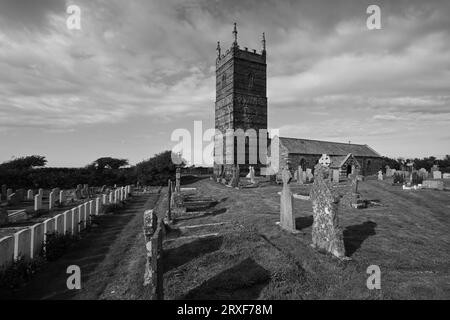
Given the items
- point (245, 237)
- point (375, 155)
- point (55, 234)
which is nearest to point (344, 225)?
point (245, 237)

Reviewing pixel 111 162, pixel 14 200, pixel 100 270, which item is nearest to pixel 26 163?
pixel 111 162

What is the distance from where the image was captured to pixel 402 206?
48.4 feet

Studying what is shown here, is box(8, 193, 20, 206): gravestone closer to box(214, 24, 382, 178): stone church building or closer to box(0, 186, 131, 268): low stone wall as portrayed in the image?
box(0, 186, 131, 268): low stone wall

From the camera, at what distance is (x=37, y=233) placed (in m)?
8.23

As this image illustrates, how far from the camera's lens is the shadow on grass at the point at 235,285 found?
536 cm

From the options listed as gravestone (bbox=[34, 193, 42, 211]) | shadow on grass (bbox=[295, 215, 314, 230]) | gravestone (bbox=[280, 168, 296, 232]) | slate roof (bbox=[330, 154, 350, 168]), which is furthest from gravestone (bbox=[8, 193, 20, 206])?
slate roof (bbox=[330, 154, 350, 168])

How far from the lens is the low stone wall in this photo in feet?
22.5

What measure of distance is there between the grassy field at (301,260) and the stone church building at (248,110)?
1094 inches

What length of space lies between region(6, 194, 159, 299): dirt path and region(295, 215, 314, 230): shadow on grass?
5.56 m

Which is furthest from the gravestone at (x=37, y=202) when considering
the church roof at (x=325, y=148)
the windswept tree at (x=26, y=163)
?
the church roof at (x=325, y=148)

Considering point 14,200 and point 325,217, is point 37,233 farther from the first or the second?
point 14,200

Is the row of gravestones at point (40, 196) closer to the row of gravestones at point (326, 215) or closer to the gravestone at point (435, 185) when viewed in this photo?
the row of gravestones at point (326, 215)
